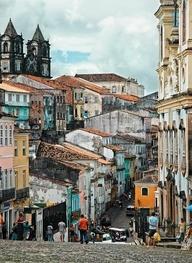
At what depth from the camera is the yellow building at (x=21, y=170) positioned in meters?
46.7

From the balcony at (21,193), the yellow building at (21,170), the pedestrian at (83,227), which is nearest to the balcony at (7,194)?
the yellow building at (21,170)

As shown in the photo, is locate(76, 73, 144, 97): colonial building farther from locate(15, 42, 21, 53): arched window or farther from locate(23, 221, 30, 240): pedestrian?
locate(23, 221, 30, 240): pedestrian

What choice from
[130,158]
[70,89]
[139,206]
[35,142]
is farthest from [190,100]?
[70,89]

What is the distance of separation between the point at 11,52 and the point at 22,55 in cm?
233

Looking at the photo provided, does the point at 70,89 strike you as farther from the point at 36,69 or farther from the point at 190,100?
the point at 190,100

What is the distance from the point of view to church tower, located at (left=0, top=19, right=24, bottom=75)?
16475 centimetres

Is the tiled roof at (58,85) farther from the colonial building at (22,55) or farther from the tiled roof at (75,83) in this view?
the colonial building at (22,55)

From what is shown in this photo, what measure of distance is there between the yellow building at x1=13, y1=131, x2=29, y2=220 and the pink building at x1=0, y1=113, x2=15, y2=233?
1.37 m

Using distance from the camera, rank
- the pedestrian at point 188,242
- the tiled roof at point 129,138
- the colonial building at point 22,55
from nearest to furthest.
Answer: the pedestrian at point 188,242
the tiled roof at point 129,138
the colonial building at point 22,55

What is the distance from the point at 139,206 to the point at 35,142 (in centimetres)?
1287

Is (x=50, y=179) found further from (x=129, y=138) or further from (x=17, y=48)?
(x=17, y=48)

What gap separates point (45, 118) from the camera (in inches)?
4673

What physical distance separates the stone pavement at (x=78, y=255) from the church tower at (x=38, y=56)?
14717 cm

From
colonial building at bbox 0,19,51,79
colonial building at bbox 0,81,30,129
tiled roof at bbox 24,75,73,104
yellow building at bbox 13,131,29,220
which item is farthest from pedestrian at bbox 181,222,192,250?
colonial building at bbox 0,19,51,79
